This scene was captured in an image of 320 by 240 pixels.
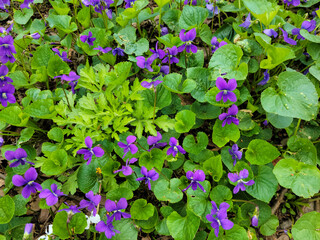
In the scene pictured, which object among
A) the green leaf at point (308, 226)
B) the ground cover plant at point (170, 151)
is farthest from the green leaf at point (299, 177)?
the green leaf at point (308, 226)

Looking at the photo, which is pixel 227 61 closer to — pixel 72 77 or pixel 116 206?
pixel 72 77

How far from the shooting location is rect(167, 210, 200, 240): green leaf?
1.75m

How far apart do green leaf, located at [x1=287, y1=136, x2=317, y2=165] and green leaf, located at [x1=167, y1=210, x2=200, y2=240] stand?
0.97m

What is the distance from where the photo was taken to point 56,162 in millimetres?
1916

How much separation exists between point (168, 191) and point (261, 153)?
2.53ft

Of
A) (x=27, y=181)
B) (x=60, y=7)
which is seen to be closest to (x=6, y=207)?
(x=27, y=181)

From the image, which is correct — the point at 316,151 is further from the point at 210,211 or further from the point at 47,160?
the point at 47,160

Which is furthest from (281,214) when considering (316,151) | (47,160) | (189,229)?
(47,160)

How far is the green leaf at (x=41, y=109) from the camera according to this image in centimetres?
203

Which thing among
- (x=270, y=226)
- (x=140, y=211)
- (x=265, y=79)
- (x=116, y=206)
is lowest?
(x=270, y=226)

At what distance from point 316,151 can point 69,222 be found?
6.40 ft

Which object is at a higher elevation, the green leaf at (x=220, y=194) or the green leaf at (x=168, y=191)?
the green leaf at (x=168, y=191)

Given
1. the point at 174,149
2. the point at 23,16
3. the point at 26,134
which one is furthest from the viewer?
the point at 23,16

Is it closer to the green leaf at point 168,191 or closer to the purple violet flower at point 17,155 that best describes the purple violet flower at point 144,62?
the green leaf at point 168,191
